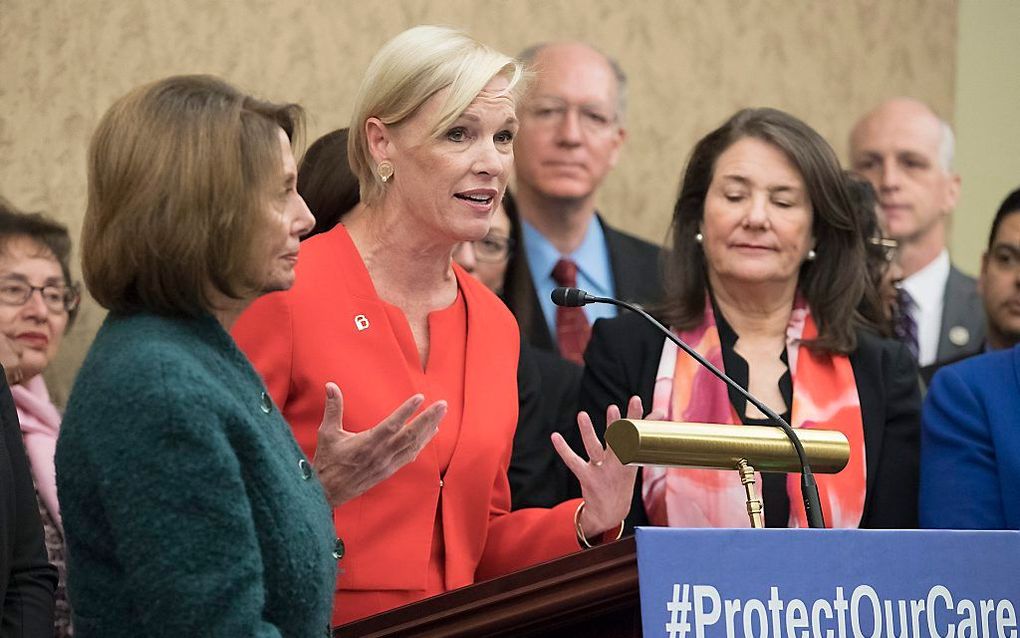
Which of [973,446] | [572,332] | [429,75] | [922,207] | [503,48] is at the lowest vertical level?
[973,446]

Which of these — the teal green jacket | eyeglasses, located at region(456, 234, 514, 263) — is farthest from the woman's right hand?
eyeglasses, located at region(456, 234, 514, 263)

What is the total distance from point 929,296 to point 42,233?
3.12 meters

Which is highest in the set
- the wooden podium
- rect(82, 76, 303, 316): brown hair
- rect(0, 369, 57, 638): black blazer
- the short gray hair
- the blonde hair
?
the short gray hair

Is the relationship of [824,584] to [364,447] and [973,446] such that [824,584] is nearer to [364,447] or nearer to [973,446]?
[364,447]

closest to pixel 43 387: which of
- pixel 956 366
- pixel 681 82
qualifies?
pixel 956 366

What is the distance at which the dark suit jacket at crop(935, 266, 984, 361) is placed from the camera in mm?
5082

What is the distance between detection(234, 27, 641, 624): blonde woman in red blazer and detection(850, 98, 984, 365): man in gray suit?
2384 mm

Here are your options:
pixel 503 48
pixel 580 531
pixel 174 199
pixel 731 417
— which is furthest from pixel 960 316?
pixel 174 199

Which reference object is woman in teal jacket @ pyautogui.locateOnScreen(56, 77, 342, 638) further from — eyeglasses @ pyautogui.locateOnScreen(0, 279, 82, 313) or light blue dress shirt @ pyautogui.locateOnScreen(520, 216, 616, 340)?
light blue dress shirt @ pyautogui.locateOnScreen(520, 216, 616, 340)

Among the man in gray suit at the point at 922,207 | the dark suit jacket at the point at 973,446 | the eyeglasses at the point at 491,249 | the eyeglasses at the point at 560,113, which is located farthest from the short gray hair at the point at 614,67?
the dark suit jacket at the point at 973,446

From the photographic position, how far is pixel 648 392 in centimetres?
353

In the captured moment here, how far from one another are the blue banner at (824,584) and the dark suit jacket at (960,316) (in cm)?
293

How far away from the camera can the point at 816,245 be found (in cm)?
373

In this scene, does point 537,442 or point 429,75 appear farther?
point 537,442
